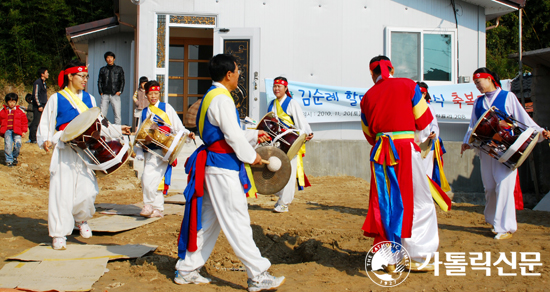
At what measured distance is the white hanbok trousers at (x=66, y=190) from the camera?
14.8 feet

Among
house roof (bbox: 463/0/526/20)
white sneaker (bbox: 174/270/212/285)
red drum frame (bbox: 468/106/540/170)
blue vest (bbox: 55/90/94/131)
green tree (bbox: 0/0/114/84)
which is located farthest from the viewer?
green tree (bbox: 0/0/114/84)

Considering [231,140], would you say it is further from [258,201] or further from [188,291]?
[258,201]

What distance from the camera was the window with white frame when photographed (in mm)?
10320

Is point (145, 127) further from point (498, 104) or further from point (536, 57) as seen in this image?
point (536, 57)

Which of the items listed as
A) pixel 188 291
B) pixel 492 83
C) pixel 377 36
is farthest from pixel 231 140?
pixel 377 36

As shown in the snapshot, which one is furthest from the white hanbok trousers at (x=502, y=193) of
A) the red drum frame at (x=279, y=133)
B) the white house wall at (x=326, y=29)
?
the white house wall at (x=326, y=29)

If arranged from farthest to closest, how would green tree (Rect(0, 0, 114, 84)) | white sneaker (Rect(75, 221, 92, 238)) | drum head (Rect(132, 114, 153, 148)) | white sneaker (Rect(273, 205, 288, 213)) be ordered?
green tree (Rect(0, 0, 114, 84)) < white sneaker (Rect(273, 205, 288, 213)) < drum head (Rect(132, 114, 153, 148)) < white sneaker (Rect(75, 221, 92, 238))

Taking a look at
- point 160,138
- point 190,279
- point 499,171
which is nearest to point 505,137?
point 499,171

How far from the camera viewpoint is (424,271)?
3.84m

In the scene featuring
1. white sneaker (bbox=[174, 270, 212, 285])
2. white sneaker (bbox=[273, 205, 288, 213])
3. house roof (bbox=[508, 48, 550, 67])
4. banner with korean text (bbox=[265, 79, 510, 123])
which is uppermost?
house roof (bbox=[508, 48, 550, 67])

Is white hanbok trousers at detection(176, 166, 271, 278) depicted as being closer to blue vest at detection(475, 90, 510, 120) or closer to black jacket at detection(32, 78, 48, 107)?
blue vest at detection(475, 90, 510, 120)

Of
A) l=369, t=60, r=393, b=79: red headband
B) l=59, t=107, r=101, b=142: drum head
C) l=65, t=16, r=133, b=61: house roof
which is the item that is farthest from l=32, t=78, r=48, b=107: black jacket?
l=369, t=60, r=393, b=79: red headband

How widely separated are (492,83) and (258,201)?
3.97 meters

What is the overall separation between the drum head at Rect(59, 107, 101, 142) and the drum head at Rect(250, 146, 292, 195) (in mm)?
1820
